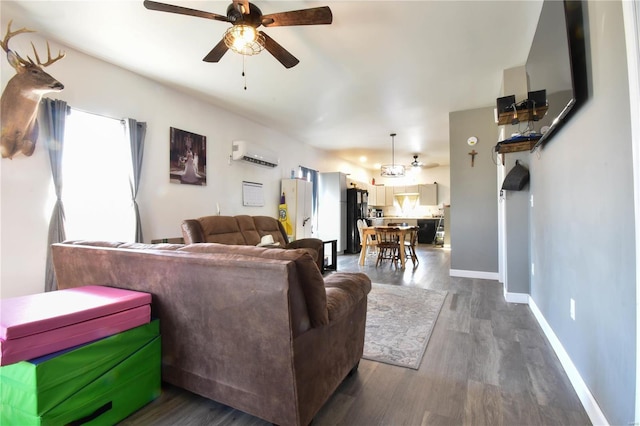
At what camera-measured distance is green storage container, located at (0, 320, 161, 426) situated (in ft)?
3.89

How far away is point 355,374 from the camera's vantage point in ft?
6.11

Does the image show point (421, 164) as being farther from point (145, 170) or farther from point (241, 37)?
point (241, 37)

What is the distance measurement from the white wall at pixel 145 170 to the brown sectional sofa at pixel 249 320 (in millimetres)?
1431

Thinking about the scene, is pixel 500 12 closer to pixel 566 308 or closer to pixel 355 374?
pixel 566 308

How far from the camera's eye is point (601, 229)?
4.44ft

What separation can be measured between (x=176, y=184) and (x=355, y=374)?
10.7 feet

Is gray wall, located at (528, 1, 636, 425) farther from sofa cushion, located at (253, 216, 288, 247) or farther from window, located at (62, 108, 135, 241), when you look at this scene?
window, located at (62, 108, 135, 241)

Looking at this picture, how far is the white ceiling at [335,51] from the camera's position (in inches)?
91.9

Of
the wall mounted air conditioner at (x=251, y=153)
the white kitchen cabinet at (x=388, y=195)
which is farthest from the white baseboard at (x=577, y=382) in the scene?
the white kitchen cabinet at (x=388, y=195)

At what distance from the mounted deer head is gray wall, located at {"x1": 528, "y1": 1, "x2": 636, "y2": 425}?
11.9 feet

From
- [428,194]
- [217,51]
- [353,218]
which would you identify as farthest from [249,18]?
[428,194]

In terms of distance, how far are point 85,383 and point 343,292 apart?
1.29 metres

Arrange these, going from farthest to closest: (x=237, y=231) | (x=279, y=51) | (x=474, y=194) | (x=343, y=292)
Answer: (x=474, y=194)
(x=237, y=231)
(x=279, y=51)
(x=343, y=292)

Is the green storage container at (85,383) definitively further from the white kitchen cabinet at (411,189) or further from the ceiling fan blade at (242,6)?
the white kitchen cabinet at (411,189)
